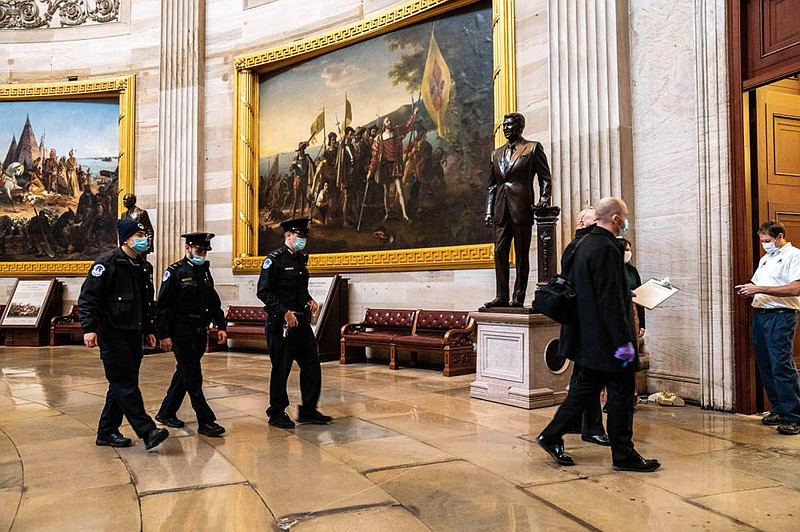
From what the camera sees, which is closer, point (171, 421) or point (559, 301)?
point (559, 301)

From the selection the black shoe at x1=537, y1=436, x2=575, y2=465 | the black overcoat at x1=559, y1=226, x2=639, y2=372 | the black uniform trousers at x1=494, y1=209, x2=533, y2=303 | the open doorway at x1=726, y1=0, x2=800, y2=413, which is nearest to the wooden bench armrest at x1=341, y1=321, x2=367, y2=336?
the black uniform trousers at x1=494, y1=209, x2=533, y2=303

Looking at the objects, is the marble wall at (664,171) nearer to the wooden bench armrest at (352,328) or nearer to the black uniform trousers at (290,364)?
the wooden bench armrest at (352,328)

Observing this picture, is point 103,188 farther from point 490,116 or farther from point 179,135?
point 490,116

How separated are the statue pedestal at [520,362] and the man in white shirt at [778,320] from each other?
182 centimetres

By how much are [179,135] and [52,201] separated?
345 cm

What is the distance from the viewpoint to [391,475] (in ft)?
13.6

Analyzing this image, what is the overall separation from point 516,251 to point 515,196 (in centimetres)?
61

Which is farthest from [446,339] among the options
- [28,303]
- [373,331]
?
[28,303]

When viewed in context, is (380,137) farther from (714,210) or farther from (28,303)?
(28,303)

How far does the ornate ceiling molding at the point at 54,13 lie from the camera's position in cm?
1440

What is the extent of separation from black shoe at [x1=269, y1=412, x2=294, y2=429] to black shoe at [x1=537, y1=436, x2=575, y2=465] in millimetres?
2227

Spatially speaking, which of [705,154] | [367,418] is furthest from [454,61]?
[367,418]

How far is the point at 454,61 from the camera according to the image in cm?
1006

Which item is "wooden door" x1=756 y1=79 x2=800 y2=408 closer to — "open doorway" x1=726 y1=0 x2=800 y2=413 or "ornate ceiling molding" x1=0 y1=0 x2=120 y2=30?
"open doorway" x1=726 y1=0 x2=800 y2=413
